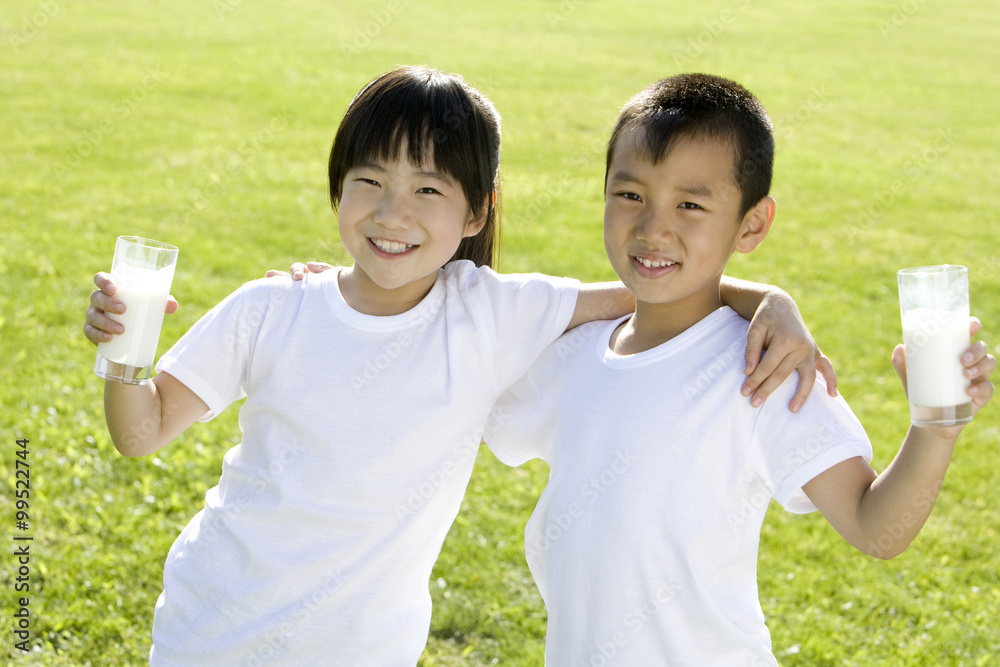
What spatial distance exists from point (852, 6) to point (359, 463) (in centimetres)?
2766

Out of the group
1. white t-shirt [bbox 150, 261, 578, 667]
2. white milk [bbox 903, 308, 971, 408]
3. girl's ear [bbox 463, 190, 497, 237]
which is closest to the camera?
white milk [bbox 903, 308, 971, 408]

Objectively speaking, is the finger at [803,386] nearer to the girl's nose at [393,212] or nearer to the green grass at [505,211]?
the girl's nose at [393,212]

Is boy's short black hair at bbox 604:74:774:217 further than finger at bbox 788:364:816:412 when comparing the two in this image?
Yes

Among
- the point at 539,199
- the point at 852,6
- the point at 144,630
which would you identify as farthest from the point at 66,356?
the point at 852,6

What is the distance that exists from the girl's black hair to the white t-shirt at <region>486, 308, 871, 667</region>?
2.11 feet

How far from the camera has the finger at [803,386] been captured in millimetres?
1982

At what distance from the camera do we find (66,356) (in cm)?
564

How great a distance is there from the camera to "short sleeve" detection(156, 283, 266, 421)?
2207 millimetres

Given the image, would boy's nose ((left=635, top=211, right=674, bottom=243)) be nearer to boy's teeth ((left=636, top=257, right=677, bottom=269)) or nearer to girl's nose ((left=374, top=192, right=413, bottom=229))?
boy's teeth ((left=636, top=257, right=677, bottom=269))
